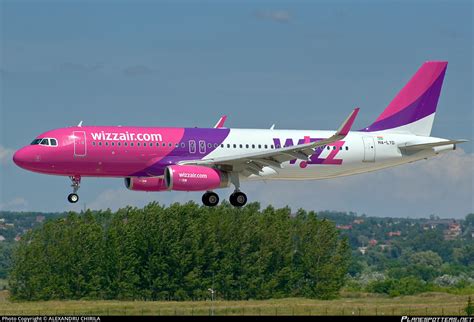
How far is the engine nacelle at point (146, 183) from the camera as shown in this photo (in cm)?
8256

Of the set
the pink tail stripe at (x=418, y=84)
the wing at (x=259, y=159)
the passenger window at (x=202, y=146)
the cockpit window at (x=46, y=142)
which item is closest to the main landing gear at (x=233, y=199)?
the wing at (x=259, y=159)

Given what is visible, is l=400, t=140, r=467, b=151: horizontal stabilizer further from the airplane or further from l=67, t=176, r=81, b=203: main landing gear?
l=67, t=176, r=81, b=203: main landing gear

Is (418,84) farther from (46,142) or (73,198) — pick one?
(46,142)

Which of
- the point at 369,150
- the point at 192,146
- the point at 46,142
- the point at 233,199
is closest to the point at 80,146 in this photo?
the point at 46,142

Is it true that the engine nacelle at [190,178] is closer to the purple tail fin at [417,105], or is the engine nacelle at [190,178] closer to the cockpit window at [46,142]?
the cockpit window at [46,142]

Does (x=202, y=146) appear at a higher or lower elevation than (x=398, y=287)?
higher

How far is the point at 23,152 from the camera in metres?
78.6

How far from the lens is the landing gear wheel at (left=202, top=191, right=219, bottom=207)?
273ft

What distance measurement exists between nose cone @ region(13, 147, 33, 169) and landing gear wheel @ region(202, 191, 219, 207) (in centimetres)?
1222

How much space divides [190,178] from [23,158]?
10.7m

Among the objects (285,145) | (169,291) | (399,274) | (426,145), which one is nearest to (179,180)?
(285,145)

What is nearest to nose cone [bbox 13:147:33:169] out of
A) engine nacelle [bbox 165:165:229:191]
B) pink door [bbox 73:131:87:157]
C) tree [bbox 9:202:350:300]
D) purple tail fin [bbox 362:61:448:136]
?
pink door [bbox 73:131:87:157]

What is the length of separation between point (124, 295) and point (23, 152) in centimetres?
5401

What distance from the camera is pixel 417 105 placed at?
3629 inches
